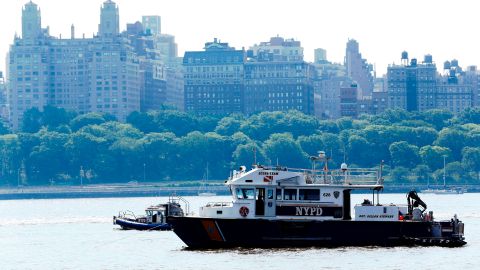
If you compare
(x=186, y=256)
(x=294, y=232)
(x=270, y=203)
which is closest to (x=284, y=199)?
(x=270, y=203)

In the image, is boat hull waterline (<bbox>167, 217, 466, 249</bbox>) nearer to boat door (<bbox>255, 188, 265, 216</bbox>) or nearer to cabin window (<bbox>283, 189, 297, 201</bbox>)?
boat door (<bbox>255, 188, 265, 216</bbox>)

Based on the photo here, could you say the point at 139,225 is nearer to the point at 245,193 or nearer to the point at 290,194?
the point at 245,193

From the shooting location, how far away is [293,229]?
104m

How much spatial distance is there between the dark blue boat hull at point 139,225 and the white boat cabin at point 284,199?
3394cm

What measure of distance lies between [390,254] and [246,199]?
404 inches

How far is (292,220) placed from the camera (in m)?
104

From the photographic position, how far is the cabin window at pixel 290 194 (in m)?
105

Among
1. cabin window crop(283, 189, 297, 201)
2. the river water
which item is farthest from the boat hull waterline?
cabin window crop(283, 189, 297, 201)

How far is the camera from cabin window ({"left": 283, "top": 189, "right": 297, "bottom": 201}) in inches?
4149

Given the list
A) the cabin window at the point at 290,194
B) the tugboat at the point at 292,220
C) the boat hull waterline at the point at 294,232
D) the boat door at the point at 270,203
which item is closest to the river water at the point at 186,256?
the boat hull waterline at the point at 294,232

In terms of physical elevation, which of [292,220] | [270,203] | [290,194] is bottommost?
[292,220]

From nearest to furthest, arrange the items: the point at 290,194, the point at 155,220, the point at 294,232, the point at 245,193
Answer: the point at 294,232
the point at 245,193
the point at 290,194
the point at 155,220

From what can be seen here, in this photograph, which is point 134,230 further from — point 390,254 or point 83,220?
point 390,254

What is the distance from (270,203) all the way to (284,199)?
1037 mm
